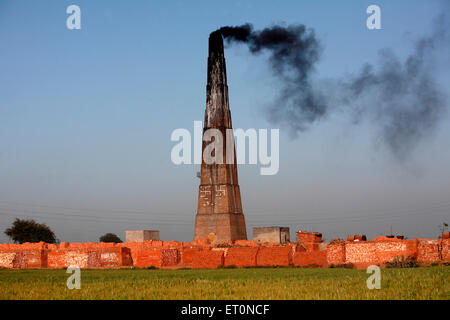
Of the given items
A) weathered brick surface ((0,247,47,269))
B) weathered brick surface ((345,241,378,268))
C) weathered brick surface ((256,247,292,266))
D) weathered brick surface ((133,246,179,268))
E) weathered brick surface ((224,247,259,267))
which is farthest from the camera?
weathered brick surface ((0,247,47,269))

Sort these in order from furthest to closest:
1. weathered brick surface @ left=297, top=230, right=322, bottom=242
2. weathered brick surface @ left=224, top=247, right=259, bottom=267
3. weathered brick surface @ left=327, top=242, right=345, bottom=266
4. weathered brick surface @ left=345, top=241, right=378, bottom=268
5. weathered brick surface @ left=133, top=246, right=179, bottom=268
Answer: weathered brick surface @ left=297, top=230, right=322, bottom=242, weathered brick surface @ left=133, top=246, right=179, bottom=268, weathered brick surface @ left=224, top=247, right=259, bottom=267, weathered brick surface @ left=327, top=242, right=345, bottom=266, weathered brick surface @ left=345, top=241, right=378, bottom=268

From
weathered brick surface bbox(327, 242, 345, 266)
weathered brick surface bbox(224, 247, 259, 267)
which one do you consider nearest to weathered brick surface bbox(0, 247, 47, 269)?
weathered brick surface bbox(224, 247, 259, 267)

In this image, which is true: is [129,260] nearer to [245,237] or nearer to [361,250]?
[361,250]

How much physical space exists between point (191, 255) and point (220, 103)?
64.1ft

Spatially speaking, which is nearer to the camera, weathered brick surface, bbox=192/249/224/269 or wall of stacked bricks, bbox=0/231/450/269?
wall of stacked bricks, bbox=0/231/450/269

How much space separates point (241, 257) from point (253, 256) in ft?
1.74

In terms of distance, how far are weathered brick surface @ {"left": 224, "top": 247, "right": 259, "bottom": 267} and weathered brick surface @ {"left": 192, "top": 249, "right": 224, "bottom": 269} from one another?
31 cm

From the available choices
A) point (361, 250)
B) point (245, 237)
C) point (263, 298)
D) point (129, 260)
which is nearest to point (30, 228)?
point (245, 237)

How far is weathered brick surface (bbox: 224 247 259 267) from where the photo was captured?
25.7 meters

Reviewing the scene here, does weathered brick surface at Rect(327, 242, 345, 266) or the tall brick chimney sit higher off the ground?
the tall brick chimney

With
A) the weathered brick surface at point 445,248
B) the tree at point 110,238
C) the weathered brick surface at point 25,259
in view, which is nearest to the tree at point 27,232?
the tree at point 110,238

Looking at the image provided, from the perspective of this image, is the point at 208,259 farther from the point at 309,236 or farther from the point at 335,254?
the point at 309,236

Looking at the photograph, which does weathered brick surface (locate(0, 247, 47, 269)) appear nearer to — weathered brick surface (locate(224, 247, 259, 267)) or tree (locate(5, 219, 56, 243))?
weathered brick surface (locate(224, 247, 259, 267))
